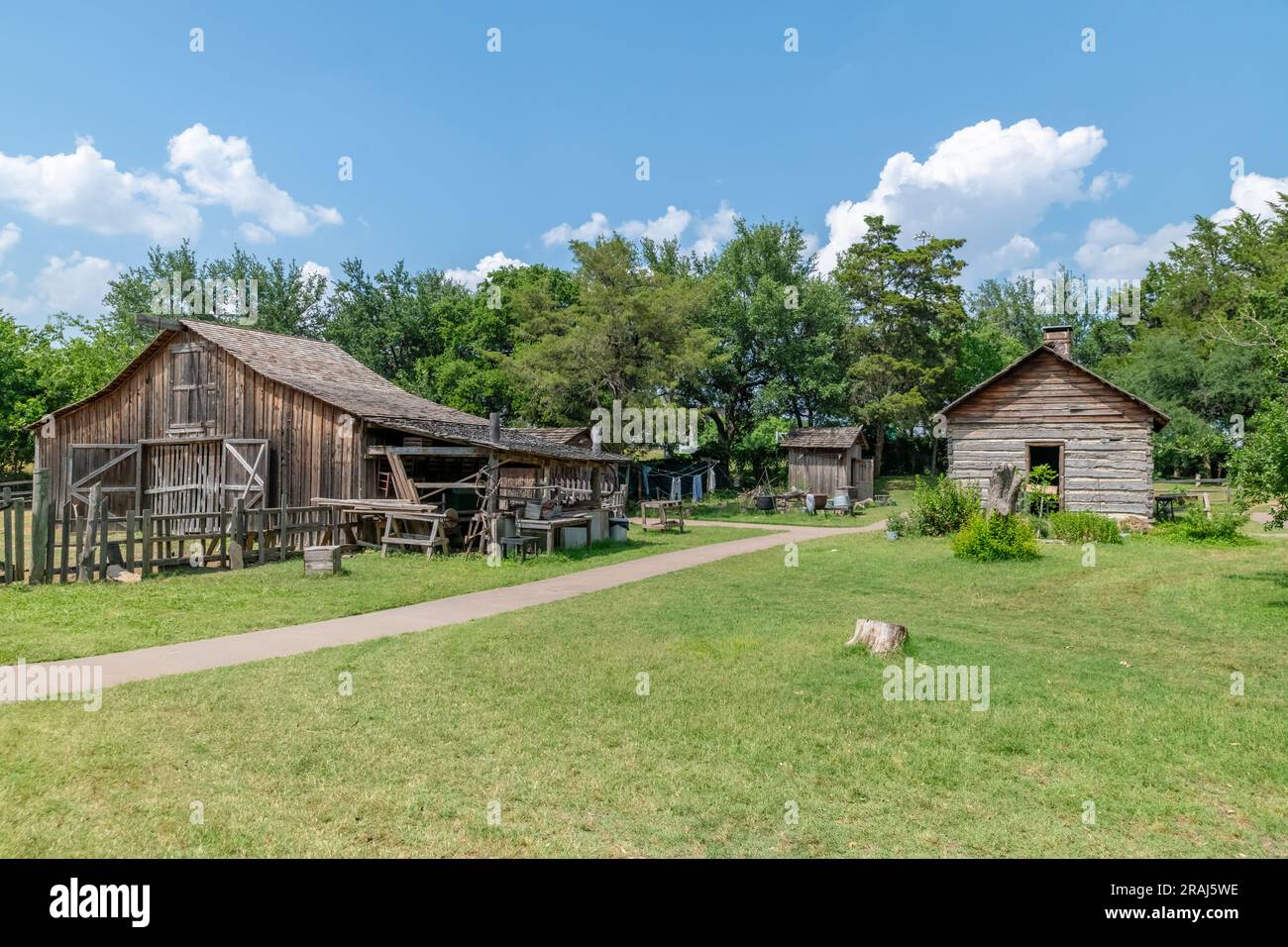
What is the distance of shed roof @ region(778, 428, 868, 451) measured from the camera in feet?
127

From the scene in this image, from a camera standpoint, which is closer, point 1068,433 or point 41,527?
point 41,527

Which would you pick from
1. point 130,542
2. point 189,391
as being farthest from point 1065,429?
point 189,391

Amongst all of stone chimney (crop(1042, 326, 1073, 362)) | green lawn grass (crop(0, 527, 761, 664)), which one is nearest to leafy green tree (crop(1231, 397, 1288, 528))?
green lawn grass (crop(0, 527, 761, 664))

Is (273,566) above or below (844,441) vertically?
below

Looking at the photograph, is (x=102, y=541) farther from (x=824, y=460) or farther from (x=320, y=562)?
(x=824, y=460)

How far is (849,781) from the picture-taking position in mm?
5391

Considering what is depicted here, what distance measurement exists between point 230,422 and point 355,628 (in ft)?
48.4

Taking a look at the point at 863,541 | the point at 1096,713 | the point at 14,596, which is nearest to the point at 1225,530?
the point at 863,541

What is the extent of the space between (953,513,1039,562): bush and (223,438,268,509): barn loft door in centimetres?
1858

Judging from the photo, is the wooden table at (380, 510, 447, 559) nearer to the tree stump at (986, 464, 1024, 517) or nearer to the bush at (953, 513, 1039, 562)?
the bush at (953, 513, 1039, 562)

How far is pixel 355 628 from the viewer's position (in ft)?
34.8

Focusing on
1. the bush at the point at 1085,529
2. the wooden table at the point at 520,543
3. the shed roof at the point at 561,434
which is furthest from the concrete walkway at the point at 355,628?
the shed roof at the point at 561,434

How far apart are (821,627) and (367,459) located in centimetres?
1443

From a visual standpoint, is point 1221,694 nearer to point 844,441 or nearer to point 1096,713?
point 1096,713
